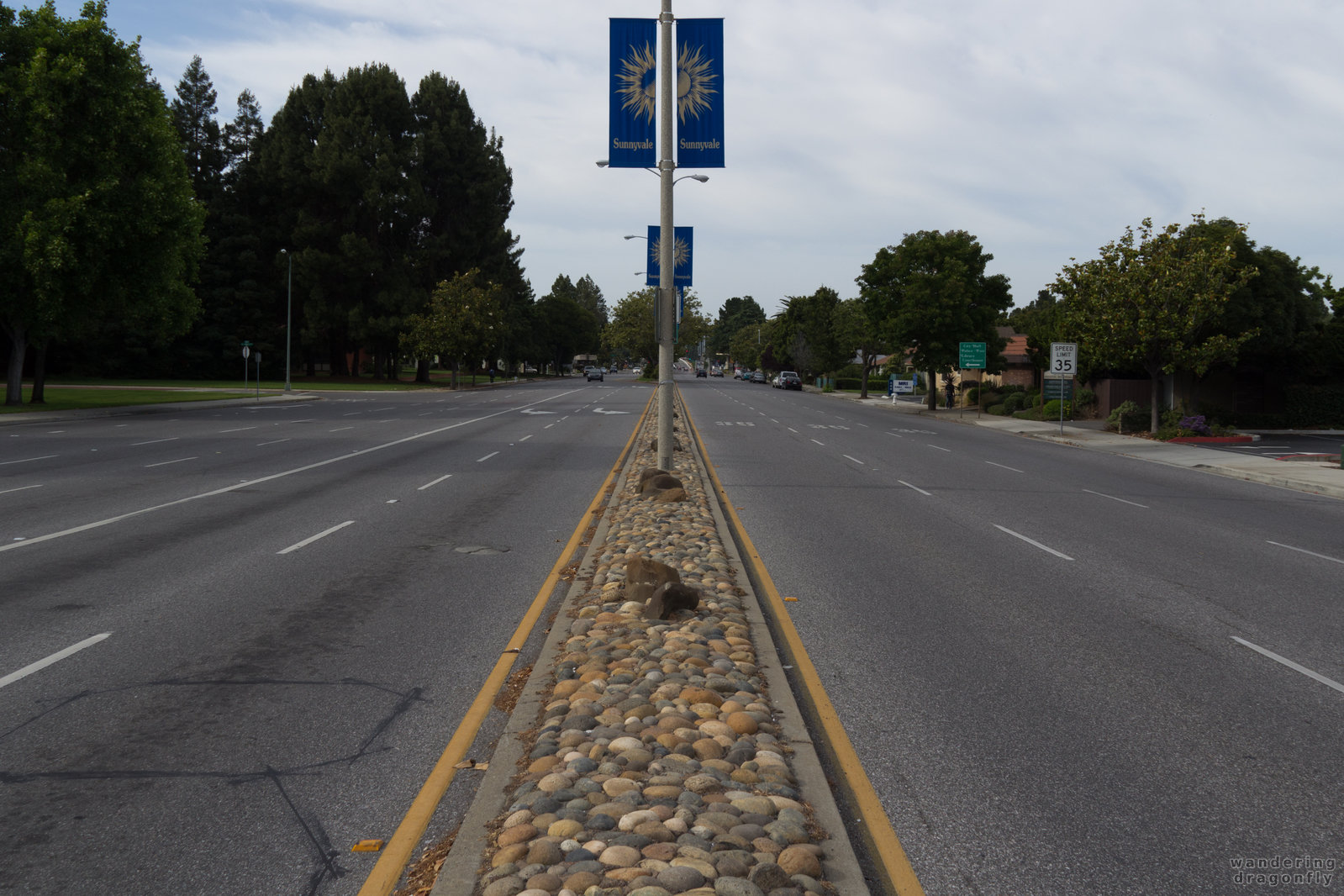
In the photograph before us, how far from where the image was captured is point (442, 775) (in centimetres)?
468

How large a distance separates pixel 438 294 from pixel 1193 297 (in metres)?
55.3

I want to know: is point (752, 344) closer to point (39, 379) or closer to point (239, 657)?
point (39, 379)

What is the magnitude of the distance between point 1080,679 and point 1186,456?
2350 centimetres

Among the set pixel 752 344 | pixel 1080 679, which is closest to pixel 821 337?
pixel 752 344

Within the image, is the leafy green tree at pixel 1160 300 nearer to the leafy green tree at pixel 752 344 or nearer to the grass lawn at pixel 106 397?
the grass lawn at pixel 106 397

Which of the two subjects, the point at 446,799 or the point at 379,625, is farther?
the point at 379,625

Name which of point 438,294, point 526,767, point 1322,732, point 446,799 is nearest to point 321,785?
point 446,799

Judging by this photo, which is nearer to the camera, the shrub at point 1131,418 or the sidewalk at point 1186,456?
the sidewalk at point 1186,456

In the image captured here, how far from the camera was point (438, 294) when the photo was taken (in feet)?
242

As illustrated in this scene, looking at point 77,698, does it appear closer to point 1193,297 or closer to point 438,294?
point 1193,297

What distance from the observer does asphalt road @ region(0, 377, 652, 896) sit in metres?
4.05

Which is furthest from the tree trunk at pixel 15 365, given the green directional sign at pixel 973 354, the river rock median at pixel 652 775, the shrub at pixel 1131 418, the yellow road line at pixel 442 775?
the shrub at pixel 1131 418

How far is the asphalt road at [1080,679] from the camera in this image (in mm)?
4121

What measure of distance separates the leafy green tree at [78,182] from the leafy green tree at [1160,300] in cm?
3356
